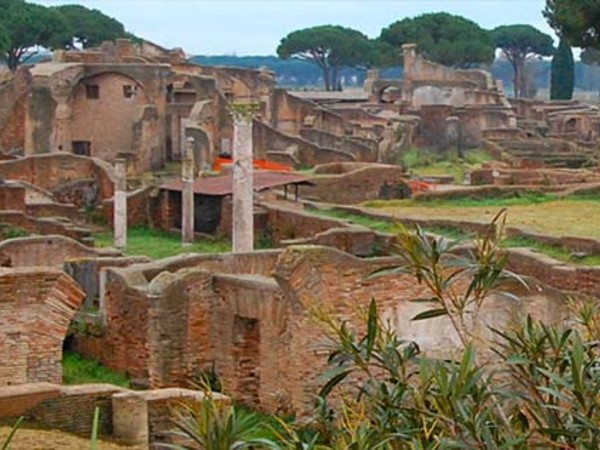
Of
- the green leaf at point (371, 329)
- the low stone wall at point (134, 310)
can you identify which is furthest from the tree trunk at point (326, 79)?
the green leaf at point (371, 329)

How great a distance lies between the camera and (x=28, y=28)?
7769 centimetres

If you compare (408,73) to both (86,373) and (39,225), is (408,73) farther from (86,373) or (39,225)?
(86,373)

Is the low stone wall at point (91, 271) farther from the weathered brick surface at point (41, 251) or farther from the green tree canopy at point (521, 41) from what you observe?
the green tree canopy at point (521, 41)

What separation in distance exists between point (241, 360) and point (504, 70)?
152801 mm

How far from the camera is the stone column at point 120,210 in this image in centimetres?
2950

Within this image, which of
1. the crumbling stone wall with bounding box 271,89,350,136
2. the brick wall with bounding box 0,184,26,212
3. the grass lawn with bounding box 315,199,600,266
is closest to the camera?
the grass lawn with bounding box 315,199,600,266

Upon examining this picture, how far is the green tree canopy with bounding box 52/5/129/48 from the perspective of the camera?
284 feet

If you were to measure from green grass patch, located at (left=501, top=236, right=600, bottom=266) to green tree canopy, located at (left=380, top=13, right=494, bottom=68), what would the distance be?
69.0m

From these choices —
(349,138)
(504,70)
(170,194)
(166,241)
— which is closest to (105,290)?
(166,241)

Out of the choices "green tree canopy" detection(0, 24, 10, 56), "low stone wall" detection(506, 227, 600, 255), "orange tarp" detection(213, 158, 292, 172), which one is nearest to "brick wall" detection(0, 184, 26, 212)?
"orange tarp" detection(213, 158, 292, 172)

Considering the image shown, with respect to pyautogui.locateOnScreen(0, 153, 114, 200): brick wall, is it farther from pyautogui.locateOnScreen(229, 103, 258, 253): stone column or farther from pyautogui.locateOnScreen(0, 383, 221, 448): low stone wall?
pyautogui.locateOnScreen(0, 383, 221, 448): low stone wall

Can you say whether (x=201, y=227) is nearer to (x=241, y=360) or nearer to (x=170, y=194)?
(x=170, y=194)

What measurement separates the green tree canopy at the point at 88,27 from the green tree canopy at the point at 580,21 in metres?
51.2

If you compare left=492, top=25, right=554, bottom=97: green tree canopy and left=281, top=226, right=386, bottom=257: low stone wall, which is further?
left=492, top=25, right=554, bottom=97: green tree canopy
